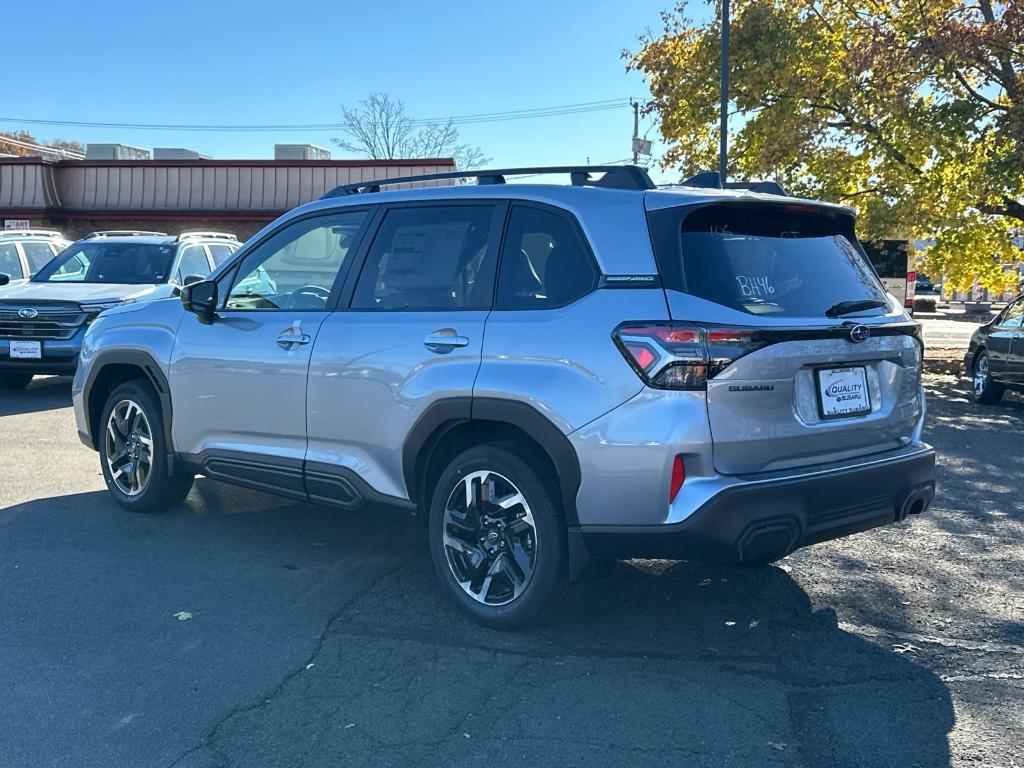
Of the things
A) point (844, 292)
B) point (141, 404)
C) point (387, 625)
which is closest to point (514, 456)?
point (387, 625)

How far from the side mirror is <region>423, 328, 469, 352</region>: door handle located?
1.68 metres

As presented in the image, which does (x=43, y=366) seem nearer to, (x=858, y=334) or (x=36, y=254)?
(x=36, y=254)

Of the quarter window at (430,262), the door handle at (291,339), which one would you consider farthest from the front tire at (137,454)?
the quarter window at (430,262)

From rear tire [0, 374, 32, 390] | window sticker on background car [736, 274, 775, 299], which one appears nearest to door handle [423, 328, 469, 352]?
window sticker on background car [736, 274, 775, 299]

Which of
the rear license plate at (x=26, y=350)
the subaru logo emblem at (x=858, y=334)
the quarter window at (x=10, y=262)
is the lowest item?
the rear license plate at (x=26, y=350)

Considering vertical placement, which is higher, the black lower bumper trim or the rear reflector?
the rear reflector

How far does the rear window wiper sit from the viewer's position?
14.3 feet

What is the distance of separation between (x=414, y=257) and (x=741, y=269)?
5.24 feet

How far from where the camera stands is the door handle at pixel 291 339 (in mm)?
5215

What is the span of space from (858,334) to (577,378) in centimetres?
119

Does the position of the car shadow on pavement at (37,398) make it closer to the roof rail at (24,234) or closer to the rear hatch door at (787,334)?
the roof rail at (24,234)

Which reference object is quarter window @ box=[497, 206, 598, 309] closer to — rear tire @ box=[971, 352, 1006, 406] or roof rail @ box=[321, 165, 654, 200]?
roof rail @ box=[321, 165, 654, 200]

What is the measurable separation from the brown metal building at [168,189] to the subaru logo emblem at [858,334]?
23194mm

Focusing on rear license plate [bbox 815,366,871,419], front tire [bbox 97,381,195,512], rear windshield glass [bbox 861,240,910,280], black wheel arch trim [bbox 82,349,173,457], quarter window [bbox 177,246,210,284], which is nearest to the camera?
rear license plate [bbox 815,366,871,419]
